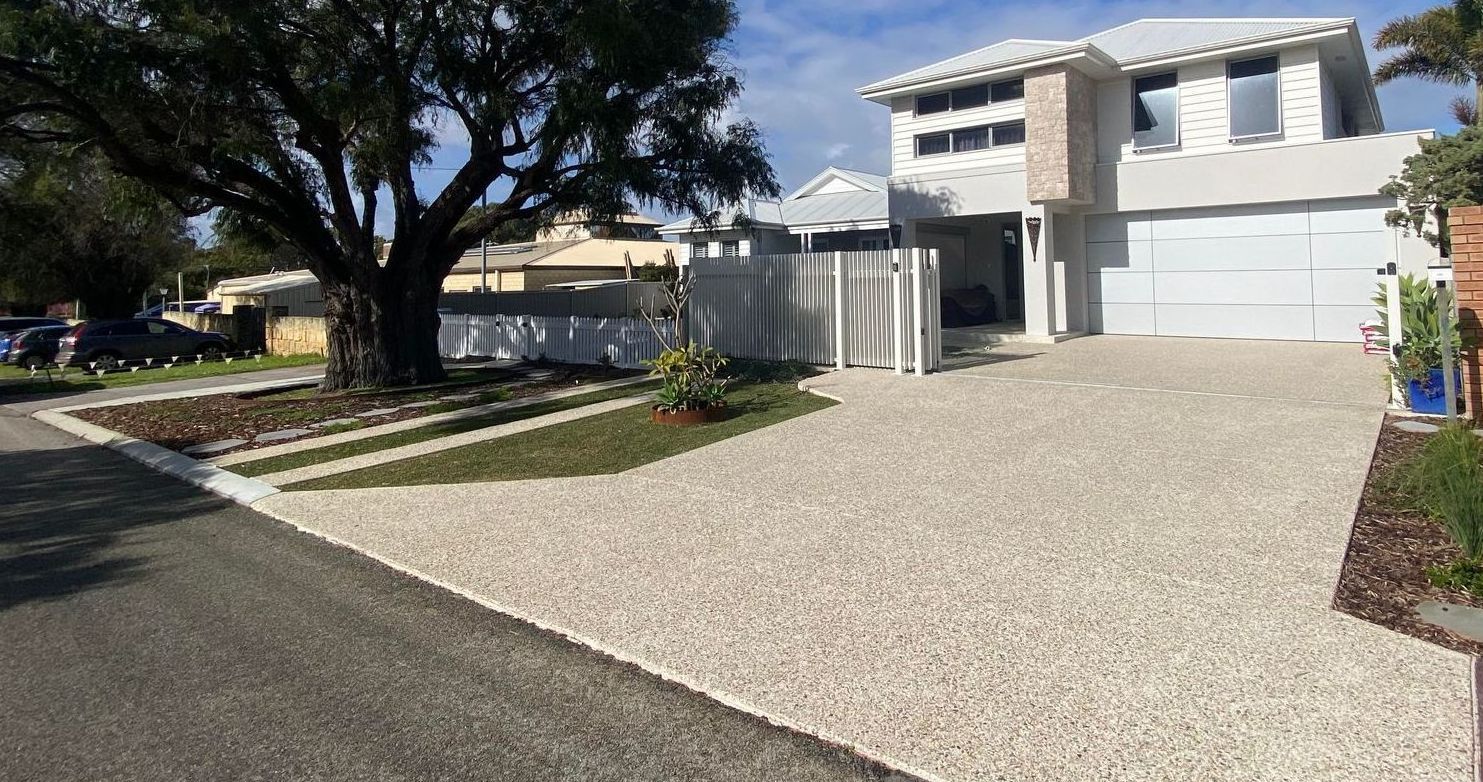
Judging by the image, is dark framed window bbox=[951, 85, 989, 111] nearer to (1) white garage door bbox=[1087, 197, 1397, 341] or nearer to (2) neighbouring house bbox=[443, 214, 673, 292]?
(1) white garage door bbox=[1087, 197, 1397, 341]

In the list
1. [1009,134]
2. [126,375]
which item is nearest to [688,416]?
[1009,134]

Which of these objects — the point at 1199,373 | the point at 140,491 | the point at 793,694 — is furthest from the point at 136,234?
the point at 793,694

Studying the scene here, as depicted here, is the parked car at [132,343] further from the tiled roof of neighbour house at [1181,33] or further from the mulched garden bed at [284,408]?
the tiled roof of neighbour house at [1181,33]

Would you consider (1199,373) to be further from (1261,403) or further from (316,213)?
(316,213)

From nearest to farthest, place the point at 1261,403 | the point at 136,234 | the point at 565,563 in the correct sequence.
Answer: the point at 565,563 → the point at 1261,403 → the point at 136,234

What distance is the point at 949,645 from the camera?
486 cm

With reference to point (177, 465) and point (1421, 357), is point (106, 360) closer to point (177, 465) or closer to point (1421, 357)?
point (177, 465)

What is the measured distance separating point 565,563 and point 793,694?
8.29 feet

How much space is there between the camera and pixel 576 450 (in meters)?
10.4

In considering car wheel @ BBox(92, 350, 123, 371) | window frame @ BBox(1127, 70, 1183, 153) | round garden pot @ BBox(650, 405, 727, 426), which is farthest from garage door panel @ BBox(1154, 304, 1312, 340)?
car wheel @ BBox(92, 350, 123, 371)

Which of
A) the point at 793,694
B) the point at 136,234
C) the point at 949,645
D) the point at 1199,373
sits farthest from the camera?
the point at 136,234

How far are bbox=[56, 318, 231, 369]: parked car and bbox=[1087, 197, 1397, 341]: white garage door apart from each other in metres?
23.7

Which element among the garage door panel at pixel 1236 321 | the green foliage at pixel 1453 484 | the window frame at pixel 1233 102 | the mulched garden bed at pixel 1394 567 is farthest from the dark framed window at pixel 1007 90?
the mulched garden bed at pixel 1394 567

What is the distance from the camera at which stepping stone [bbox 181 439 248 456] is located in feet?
38.2
